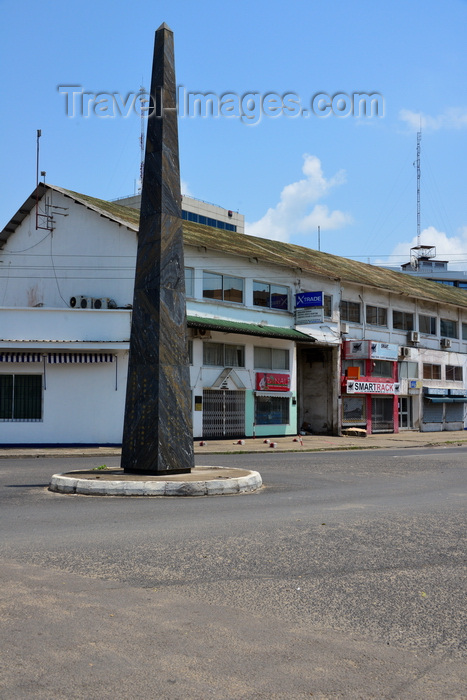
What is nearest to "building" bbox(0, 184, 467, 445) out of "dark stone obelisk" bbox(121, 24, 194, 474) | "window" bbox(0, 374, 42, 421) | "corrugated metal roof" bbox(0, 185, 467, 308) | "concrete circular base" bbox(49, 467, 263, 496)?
"window" bbox(0, 374, 42, 421)

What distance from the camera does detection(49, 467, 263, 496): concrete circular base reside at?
37.6 feet

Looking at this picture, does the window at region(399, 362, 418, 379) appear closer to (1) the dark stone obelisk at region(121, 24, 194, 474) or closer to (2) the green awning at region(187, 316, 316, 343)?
(2) the green awning at region(187, 316, 316, 343)

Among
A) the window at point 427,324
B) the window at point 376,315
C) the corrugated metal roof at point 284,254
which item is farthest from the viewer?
the window at point 427,324

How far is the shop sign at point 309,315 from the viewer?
33.3 metres

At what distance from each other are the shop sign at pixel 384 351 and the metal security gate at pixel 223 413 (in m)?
8.90

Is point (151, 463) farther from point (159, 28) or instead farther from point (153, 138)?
point (159, 28)

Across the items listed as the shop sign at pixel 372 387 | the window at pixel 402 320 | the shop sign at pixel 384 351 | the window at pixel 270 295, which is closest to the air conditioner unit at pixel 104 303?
the window at pixel 270 295

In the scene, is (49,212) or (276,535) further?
(49,212)

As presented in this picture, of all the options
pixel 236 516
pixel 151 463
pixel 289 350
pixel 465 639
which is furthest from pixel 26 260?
pixel 465 639

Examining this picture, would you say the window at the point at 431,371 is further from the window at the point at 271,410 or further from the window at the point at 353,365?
the window at the point at 271,410

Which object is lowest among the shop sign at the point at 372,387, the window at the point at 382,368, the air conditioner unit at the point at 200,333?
the shop sign at the point at 372,387

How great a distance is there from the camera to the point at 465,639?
461 centimetres

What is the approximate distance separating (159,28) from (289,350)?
2171 cm

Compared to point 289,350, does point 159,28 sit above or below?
above
